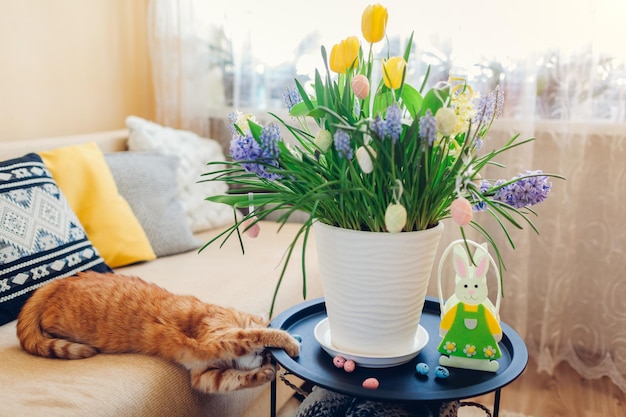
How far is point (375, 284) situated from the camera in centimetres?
108

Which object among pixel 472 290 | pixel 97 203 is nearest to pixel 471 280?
pixel 472 290

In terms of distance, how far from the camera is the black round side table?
1033mm

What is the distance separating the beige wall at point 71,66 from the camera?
7.14 ft

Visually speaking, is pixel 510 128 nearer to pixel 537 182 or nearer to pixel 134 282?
pixel 537 182

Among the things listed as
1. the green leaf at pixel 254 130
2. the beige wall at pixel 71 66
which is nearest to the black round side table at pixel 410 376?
the green leaf at pixel 254 130

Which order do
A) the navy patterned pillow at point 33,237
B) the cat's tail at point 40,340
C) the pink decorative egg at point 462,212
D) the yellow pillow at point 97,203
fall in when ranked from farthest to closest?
the yellow pillow at point 97,203, the navy patterned pillow at point 33,237, the cat's tail at point 40,340, the pink decorative egg at point 462,212

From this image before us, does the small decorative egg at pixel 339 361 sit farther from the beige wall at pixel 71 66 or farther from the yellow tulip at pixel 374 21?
the beige wall at pixel 71 66

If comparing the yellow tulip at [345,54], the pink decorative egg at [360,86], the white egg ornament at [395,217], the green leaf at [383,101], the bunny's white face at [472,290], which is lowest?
the bunny's white face at [472,290]

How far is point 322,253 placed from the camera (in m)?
1.14

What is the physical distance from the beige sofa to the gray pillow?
0.06 m

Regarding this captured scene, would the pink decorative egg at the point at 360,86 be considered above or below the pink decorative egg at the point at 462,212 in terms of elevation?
above

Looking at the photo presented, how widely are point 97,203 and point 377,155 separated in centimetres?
118

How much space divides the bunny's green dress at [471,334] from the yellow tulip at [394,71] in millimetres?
433

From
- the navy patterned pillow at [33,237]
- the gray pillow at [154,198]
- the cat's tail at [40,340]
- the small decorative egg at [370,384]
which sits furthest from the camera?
the gray pillow at [154,198]
